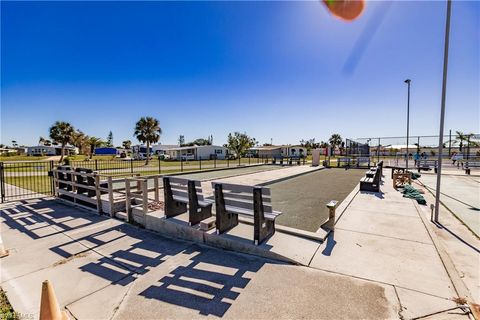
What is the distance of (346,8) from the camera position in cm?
734

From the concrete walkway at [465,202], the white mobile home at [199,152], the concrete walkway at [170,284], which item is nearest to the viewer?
the concrete walkway at [170,284]

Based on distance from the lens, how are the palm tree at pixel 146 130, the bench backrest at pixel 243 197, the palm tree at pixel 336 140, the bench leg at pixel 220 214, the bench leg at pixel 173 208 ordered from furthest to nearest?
1. the palm tree at pixel 336 140
2. the palm tree at pixel 146 130
3. the bench leg at pixel 173 208
4. the bench leg at pixel 220 214
5. the bench backrest at pixel 243 197

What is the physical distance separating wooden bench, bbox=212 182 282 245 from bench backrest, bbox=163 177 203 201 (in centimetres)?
58

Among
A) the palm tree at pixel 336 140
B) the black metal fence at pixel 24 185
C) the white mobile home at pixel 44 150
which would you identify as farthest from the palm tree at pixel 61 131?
the palm tree at pixel 336 140

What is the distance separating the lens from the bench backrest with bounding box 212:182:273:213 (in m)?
3.91

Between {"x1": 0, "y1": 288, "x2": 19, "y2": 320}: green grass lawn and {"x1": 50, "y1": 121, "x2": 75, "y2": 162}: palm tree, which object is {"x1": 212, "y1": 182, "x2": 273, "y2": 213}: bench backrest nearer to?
{"x1": 0, "y1": 288, "x2": 19, "y2": 320}: green grass lawn

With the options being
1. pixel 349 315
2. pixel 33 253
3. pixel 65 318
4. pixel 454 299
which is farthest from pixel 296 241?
pixel 33 253

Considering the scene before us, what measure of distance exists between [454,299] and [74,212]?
7.93 m

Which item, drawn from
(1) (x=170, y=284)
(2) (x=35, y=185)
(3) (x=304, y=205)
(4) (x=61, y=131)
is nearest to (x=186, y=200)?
(1) (x=170, y=284)

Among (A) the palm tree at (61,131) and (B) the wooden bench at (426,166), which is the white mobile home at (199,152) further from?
(B) the wooden bench at (426,166)

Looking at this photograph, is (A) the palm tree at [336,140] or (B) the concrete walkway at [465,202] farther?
(A) the palm tree at [336,140]

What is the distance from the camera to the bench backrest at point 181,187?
4.63m

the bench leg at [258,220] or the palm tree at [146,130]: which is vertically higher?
the palm tree at [146,130]

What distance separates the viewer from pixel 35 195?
28.7ft
